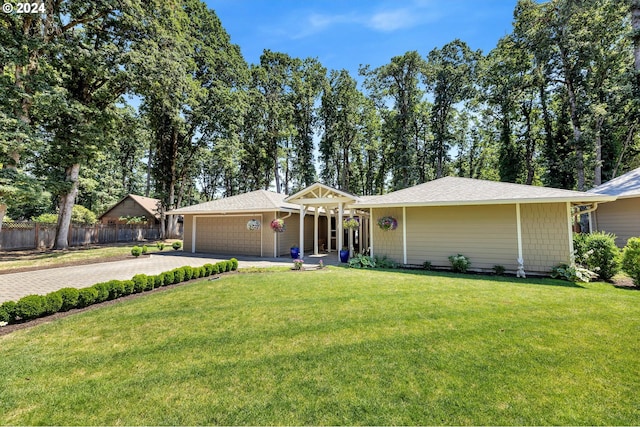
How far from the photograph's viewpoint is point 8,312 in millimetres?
4484

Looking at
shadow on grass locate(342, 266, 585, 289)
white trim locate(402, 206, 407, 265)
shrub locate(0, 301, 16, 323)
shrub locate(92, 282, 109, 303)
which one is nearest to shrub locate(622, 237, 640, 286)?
shadow on grass locate(342, 266, 585, 289)

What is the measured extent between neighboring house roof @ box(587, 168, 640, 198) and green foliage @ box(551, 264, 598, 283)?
16.6 ft

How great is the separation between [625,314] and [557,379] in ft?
10.7

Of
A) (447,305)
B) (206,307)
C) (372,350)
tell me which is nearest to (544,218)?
(447,305)

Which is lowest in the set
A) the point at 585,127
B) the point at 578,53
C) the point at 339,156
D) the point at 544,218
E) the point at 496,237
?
the point at 496,237

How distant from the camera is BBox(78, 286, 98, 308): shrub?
5352 millimetres

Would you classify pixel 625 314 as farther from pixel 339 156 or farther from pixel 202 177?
pixel 202 177

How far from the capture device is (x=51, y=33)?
11.8m

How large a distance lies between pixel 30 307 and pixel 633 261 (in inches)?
513

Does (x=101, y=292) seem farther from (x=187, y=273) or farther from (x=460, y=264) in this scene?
(x=460, y=264)

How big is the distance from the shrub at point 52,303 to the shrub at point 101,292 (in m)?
0.60

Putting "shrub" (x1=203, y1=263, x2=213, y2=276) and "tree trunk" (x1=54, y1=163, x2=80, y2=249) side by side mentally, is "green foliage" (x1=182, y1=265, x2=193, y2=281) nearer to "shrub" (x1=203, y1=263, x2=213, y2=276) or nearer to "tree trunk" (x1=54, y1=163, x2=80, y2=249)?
"shrub" (x1=203, y1=263, x2=213, y2=276)

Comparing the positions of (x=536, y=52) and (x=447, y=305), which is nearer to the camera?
(x=447, y=305)

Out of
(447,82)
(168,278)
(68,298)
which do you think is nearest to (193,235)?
(168,278)
